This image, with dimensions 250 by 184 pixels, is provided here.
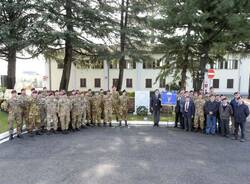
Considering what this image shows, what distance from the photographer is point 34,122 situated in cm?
984

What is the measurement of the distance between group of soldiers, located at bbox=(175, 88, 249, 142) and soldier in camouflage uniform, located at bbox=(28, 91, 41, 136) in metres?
6.65

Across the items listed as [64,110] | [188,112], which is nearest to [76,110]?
[64,110]

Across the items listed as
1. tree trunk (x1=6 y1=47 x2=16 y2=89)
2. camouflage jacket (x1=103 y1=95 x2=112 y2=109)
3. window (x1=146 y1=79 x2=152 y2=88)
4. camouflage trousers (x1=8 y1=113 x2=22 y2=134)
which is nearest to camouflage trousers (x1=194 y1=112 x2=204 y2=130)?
camouflage jacket (x1=103 y1=95 x2=112 y2=109)

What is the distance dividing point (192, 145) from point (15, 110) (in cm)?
692

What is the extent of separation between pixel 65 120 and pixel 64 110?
50 centimetres

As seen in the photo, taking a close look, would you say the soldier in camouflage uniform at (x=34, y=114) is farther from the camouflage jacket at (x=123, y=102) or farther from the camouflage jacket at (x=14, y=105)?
the camouflage jacket at (x=123, y=102)

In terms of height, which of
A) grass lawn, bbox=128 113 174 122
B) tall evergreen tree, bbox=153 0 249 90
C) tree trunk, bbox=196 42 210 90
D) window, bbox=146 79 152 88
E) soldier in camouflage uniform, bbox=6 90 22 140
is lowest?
grass lawn, bbox=128 113 174 122

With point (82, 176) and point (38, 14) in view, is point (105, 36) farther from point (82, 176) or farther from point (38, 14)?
point (82, 176)

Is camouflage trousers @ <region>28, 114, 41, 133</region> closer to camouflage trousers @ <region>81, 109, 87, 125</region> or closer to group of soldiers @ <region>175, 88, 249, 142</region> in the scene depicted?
camouflage trousers @ <region>81, 109, 87, 125</region>

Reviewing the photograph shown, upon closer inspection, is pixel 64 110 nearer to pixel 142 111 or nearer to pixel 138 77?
pixel 142 111

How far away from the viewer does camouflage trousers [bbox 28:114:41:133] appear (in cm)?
966

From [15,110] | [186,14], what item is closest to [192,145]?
[15,110]

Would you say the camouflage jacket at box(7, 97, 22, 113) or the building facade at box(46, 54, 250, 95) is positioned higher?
the building facade at box(46, 54, 250, 95)

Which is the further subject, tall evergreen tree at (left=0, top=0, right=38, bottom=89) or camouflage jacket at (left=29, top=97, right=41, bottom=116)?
tall evergreen tree at (left=0, top=0, right=38, bottom=89)
